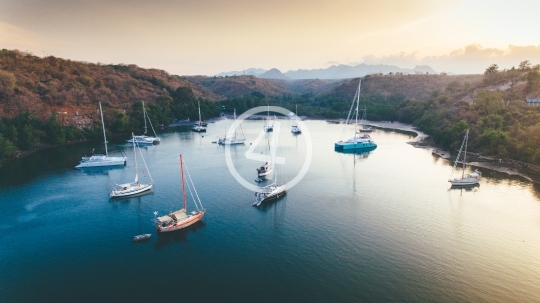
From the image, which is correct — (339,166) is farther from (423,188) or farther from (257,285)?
(257,285)

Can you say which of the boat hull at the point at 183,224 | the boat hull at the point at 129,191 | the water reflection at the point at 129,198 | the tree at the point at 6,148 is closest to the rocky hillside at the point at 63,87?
the tree at the point at 6,148

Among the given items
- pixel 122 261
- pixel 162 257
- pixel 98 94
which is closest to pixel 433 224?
pixel 162 257

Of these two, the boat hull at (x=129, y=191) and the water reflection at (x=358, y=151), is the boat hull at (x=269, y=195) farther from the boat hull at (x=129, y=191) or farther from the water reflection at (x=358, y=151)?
the water reflection at (x=358, y=151)

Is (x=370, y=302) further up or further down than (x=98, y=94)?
further down

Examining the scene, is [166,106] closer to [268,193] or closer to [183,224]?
[268,193]

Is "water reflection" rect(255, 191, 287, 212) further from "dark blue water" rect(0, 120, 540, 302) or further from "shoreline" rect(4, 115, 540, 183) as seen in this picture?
"shoreline" rect(4, 115, 540, 183)

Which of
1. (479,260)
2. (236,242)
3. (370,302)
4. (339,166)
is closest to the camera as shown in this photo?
(370,302)
